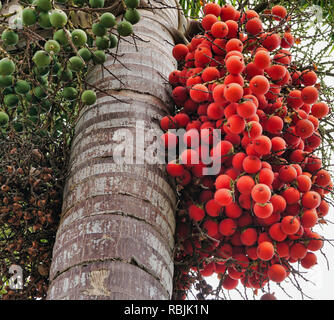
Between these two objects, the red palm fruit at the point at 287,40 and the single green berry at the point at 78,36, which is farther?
the red palm fruit at the point at 287,40

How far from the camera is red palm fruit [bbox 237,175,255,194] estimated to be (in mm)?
1714

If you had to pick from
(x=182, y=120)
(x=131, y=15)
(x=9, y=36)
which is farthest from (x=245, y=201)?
(x=9, y=36)

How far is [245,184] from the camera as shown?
171cm

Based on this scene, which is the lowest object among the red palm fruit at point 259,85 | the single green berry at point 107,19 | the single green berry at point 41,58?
the red palm fruit at point 259,85

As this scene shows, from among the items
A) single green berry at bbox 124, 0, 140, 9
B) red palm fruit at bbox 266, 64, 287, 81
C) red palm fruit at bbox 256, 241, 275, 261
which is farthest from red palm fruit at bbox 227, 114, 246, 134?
single green berry at bbox 124, 0, 140, 9

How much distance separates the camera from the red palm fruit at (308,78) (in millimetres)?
2105

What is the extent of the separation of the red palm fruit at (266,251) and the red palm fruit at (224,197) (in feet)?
0.70

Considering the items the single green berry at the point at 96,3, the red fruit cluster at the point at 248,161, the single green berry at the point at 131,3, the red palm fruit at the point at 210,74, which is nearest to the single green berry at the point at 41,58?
the single green berry at the point at 96,3

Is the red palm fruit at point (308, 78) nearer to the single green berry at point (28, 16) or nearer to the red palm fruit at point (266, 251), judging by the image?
the red palm fruit at point (266, 251)

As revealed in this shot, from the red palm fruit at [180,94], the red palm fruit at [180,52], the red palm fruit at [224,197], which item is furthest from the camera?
the red palm fruit at [180,52]

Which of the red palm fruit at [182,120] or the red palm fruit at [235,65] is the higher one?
the red palm fruit at [235,65]

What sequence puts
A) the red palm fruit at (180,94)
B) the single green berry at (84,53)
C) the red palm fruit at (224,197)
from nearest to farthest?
1. the red palm fruit at (224,197)
2. the single green berry at (84,53)
3. the red palm fruit at (180,94)

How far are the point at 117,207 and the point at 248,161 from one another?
0.53m
